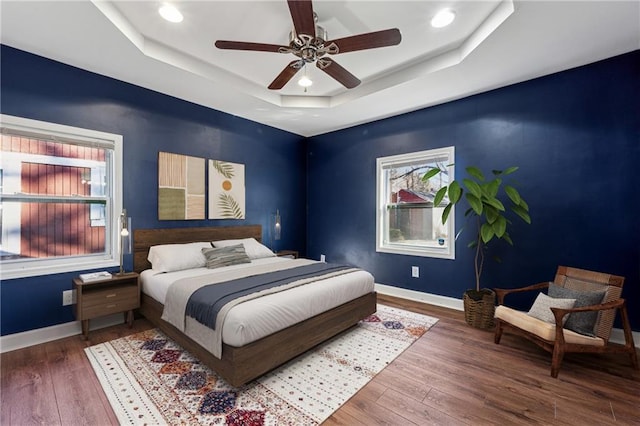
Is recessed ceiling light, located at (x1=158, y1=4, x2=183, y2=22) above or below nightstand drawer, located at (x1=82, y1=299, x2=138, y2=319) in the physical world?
above

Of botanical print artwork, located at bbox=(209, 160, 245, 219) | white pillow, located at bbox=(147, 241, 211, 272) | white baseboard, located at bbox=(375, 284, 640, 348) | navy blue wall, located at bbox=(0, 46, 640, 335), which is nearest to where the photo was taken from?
navy blue wall, located at bbox=(0, 46, 640, 335)

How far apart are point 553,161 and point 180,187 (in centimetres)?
457

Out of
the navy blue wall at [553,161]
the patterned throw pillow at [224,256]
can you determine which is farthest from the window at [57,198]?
the navy blue wall at [553,161]

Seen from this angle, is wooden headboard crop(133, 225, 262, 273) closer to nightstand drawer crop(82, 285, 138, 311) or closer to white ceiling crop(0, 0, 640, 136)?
nightstand drawer crop(82, 285, 138, 311)

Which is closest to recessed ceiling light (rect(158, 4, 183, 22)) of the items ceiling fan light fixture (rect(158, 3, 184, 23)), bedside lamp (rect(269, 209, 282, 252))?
ceiling fan light fixture (rect(158, 3, 184, 23))

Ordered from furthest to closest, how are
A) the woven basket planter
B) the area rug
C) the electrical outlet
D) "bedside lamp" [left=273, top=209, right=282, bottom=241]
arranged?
"bedside lamp" [left=273, top=209, right=282, bottom=241] → the woven basket planter → the electrical outlet → the area rug

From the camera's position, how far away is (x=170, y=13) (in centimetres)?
232

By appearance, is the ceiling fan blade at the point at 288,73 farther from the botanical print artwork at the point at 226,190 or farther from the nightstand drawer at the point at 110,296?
the nightstand drawer at the point at 110,296

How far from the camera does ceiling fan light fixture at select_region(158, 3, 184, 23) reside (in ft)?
7.40

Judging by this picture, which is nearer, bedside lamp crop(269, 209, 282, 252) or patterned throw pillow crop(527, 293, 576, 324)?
patterned throw pillow crop(527, 293, 576, 324)

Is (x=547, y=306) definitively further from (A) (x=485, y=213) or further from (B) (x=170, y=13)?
(B) (x=170, y=13)

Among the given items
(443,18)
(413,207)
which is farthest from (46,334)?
(443,18)

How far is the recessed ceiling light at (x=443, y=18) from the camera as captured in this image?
2334 mm

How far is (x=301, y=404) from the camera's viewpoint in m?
1.90
